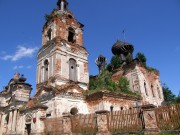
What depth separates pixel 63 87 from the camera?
18250mm

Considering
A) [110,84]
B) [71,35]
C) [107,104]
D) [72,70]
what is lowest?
[107,104]

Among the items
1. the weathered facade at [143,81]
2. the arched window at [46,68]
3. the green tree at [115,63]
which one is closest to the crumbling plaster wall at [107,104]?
Result: the weathered facade at [143,81]

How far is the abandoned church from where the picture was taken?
16812 mm

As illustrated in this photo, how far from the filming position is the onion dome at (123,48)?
96.6 feet

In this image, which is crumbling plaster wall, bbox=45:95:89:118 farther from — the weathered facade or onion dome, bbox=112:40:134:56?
onion dome, bbox=112:40:134:56

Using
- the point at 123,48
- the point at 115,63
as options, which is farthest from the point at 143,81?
the point at 123,48

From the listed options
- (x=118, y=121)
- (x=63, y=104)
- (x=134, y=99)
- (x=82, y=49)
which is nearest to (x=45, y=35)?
(x=82, y=49)

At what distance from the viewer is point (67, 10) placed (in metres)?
25.7

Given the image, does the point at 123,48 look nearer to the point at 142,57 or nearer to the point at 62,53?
the point at 142,57

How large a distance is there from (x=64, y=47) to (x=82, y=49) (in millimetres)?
2904

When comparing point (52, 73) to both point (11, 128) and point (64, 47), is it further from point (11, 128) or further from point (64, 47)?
point (11, 128)

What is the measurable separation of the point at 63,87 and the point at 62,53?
4.64 meters

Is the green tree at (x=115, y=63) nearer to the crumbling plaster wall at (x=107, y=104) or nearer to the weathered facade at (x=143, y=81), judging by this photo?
the weathered facade at (x=143, y=81)

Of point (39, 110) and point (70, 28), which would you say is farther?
point (70, 28)
